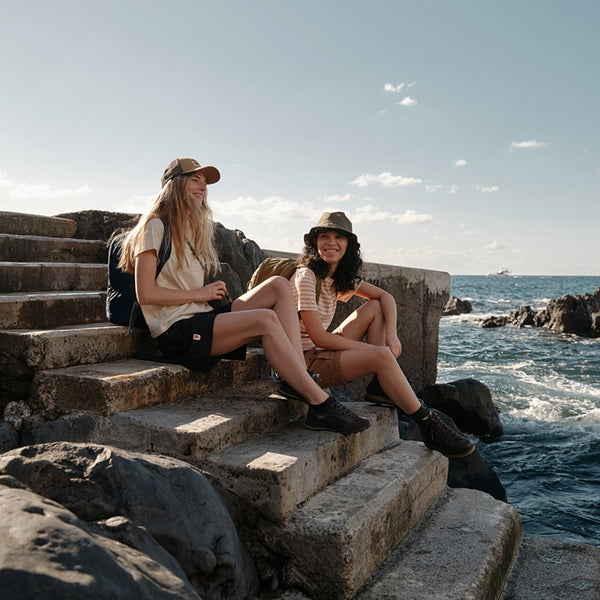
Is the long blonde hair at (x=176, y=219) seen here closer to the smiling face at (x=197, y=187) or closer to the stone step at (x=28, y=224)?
the smiling face at (x=197, y=187)

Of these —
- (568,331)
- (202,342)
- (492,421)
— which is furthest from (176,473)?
(568,331)

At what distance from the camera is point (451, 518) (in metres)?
3.22

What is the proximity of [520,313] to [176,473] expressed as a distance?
79.5ft

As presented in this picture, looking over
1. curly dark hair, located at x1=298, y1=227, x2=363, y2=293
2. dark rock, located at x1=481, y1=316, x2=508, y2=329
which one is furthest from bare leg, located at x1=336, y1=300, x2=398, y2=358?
dark rock, located at x1=481, y1=316, x2=508, y2=329

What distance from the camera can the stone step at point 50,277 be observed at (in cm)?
433

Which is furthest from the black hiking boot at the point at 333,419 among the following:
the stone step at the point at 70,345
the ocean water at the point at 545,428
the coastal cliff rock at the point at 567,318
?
the coastal cliff rock at the point at 567,318

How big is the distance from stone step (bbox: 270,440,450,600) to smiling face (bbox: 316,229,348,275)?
1295 mm

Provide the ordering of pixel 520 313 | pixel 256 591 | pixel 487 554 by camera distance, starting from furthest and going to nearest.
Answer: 1. pixel 520 313
2. pixel 487 554
3. pixel 256 591

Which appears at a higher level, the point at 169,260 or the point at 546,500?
the point at 169,260

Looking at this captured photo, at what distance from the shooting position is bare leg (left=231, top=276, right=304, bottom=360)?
3.33 meters

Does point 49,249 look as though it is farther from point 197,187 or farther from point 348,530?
point 348,530

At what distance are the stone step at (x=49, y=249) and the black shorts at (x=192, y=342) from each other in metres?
2.24

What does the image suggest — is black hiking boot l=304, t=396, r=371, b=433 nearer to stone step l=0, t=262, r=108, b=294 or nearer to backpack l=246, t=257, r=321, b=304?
backpack l=246, t=257, r=321, b=304

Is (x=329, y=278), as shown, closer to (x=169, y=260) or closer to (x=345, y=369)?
(x=345, y=369)
